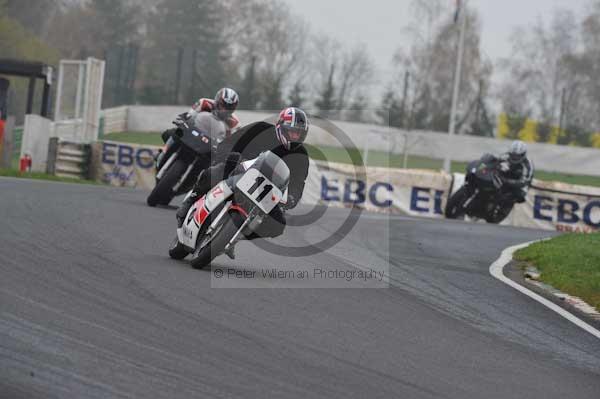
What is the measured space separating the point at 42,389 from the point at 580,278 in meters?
8.18

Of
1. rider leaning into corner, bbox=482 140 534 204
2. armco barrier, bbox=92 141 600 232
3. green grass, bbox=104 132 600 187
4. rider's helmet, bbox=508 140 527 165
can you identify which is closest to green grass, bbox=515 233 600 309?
rider leaning into corner, bbox=482 140 534 204

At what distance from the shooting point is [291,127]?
8828mm

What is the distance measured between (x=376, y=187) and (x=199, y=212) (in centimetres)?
1746

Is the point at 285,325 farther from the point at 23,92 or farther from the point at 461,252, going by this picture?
the point at 23,92

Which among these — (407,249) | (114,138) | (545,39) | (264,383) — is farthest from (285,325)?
Answer: (545,39)

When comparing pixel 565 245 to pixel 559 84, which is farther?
pixel 559 84

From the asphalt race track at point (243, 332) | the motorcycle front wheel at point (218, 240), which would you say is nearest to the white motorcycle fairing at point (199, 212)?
the motorcycle front wheel at point (218, 240)

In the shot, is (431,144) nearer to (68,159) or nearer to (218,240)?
(68,159)

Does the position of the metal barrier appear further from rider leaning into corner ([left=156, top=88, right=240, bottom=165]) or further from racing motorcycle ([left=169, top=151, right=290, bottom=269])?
racing motorcycle ([left=169, top=151, right=290, bottom=269])

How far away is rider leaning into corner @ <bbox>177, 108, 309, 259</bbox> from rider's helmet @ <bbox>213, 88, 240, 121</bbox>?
463 cm

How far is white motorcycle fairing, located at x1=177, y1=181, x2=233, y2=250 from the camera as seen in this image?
880cm

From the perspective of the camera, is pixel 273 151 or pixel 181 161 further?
pixel 181 161

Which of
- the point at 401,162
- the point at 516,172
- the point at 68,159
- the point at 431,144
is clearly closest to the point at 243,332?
the point at 516,172

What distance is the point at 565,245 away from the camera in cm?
1552
